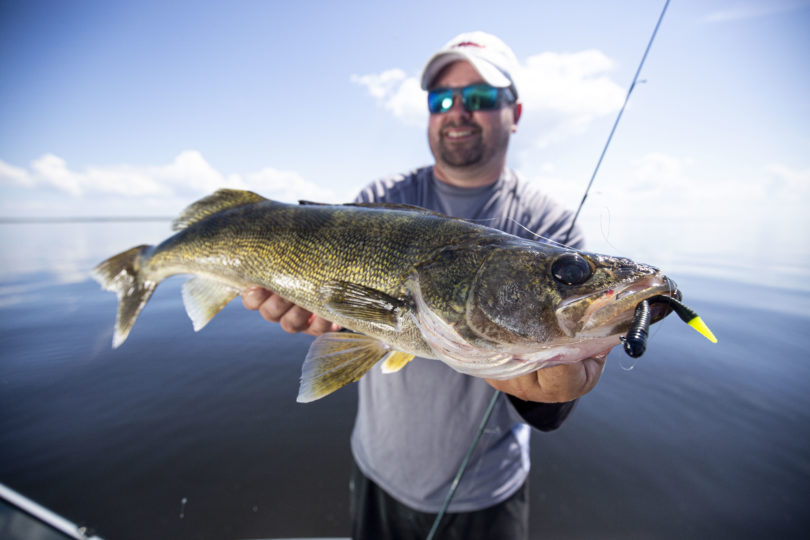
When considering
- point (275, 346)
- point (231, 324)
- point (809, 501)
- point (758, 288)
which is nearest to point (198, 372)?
point (275, 346)

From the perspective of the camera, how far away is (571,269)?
1.36 m

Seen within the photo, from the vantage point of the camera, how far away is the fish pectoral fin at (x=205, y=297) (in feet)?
8.52

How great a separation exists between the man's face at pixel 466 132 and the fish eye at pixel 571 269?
6.55 ft

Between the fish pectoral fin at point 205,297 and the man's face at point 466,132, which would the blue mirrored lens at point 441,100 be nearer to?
the man's face at point 466,132

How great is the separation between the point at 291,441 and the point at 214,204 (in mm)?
3918

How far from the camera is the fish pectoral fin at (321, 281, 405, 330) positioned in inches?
68.2

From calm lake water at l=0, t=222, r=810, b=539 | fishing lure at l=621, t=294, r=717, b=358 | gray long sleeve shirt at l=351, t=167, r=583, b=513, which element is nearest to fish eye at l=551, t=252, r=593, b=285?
fishing lure at l=621, t=294, r=717, b=358

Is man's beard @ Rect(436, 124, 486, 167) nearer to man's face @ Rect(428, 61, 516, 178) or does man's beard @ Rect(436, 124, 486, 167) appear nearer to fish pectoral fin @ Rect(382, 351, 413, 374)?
man's face @ Rect(428, 61, 516, 178)

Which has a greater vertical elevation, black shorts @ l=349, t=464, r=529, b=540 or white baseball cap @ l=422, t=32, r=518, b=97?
white baseball cap @ l=422, t=32, r=518, b=97

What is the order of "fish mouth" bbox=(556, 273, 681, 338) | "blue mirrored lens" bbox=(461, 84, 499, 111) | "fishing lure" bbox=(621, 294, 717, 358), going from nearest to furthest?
"fishing lure" bbox=(621, 294, 717, 358), "fish mouth" bbox=(556, 273, 681, 338), "blue mirrored lens" bbox=(461, 84, 499, 111)

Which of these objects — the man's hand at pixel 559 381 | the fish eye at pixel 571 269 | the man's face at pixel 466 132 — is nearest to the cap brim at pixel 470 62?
the man's face at pixel 466 132

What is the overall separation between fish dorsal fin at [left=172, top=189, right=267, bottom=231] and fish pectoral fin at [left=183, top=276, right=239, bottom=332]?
1.77 ft

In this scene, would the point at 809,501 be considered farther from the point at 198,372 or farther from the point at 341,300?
the point at 198,372

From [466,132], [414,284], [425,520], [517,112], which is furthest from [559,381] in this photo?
[517,112]
